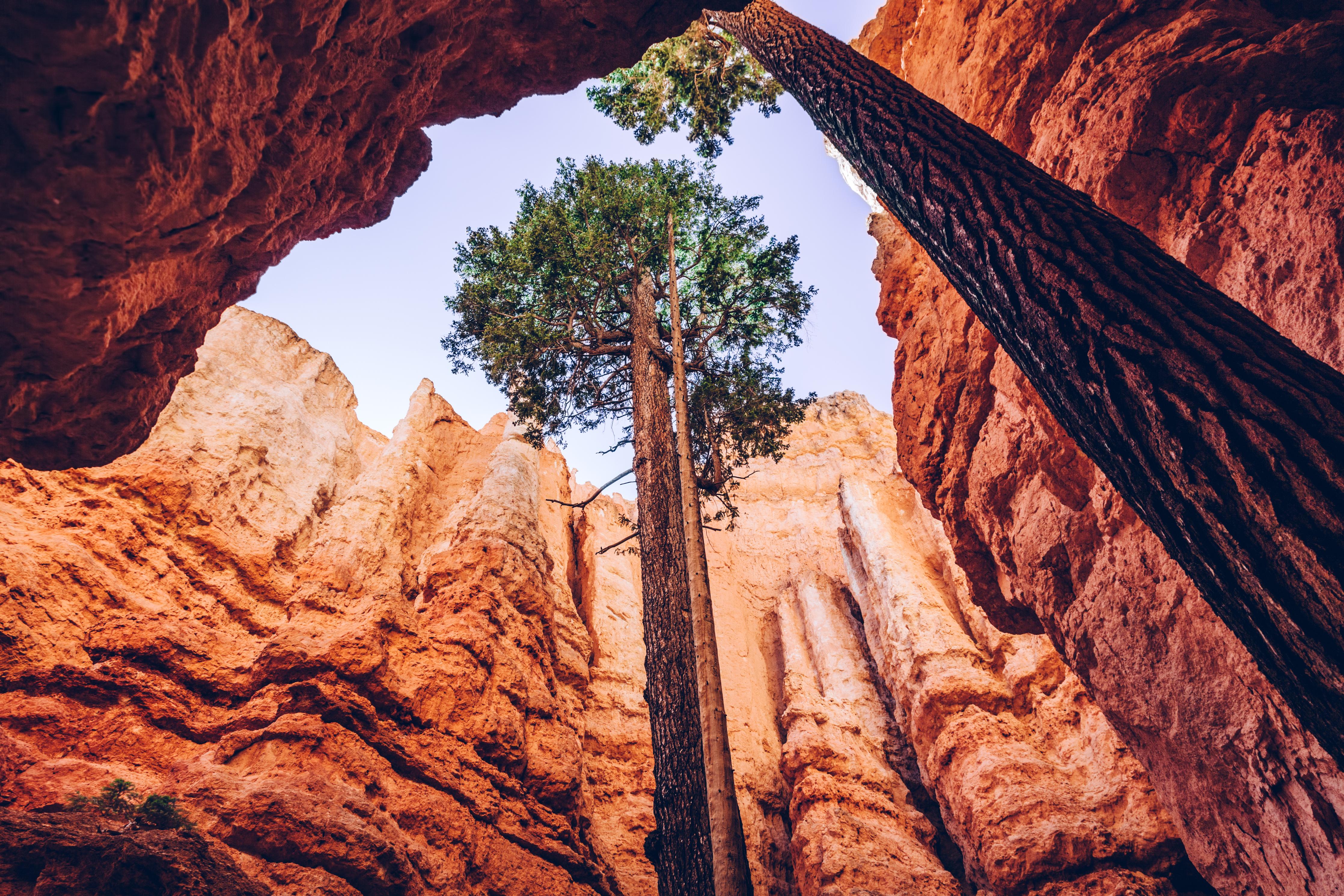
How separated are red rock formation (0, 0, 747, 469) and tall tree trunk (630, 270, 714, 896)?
4.28m

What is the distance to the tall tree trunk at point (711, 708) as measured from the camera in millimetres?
4672

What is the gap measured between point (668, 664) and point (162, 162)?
16.7 feet

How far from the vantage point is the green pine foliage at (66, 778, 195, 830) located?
6.08m

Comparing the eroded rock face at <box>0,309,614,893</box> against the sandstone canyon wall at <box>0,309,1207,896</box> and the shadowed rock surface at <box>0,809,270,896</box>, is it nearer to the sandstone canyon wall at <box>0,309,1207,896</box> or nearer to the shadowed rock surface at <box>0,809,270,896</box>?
the sandstone canyon wall at <box>0,309,1207,896</box>

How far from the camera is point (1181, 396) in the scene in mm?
1668

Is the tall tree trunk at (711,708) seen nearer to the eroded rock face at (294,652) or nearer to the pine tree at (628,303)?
the pine tree at (628,303)

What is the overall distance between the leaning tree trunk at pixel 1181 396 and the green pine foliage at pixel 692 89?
916cm

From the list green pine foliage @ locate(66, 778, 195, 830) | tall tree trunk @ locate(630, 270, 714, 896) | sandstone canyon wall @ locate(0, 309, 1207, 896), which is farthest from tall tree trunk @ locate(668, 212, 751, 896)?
green pine foliage @ locate(66, 778, 195, 830)

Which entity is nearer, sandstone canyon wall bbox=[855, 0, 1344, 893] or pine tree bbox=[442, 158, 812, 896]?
sandstone canyon wall bbox=[855, 0, 1344, 893]

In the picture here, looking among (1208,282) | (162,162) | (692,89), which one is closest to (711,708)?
(1208,282)

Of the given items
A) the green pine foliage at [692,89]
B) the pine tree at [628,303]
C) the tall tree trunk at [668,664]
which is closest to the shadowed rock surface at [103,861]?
the tall tree trunk at [668,664]

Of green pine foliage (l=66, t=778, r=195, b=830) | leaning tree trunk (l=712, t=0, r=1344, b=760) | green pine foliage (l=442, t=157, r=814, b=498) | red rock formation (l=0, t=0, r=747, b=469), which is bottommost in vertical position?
leaning tree trunk (l=712, t=0, r=1344, b=760)

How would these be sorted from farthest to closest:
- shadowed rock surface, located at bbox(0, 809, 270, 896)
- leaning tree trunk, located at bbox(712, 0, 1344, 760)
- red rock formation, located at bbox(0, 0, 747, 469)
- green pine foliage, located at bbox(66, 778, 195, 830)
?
green pine foliage, located at bbox(66, 778, 195, 830)
shadowed rock surface, located at bbox(0, 809, 270, 896)
red rock formation, located at bbox(0, 0, 747, 469)
leaning tree trunk, located at bbox(712, 0, 1344, 760)

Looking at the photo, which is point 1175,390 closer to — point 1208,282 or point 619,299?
point 1208,282
